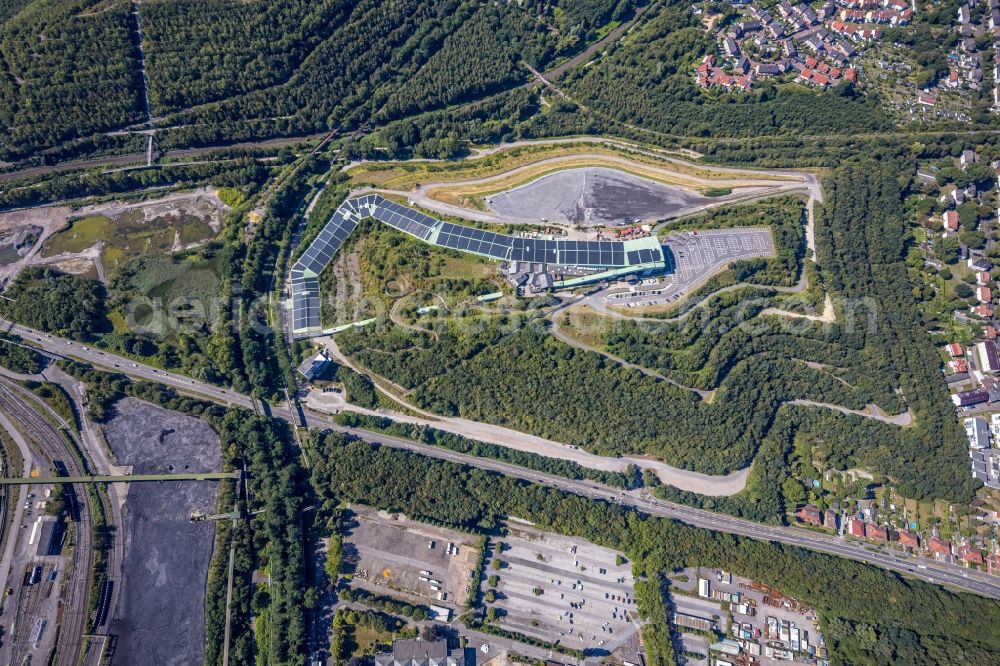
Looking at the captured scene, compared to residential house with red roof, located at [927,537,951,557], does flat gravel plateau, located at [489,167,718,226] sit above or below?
above

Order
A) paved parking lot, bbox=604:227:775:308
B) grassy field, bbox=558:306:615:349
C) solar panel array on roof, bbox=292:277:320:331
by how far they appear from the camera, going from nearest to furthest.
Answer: grassy field, bbox=558:306:615:349
solar panel array on roof, bbox=292:277:320:331
paved parking lot, bbox=604:227:775:308

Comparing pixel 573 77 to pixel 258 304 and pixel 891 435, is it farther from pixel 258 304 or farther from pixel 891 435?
pixel 891 435

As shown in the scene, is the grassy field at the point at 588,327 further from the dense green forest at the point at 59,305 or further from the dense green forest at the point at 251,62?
the dense green forest at the point at 59,305

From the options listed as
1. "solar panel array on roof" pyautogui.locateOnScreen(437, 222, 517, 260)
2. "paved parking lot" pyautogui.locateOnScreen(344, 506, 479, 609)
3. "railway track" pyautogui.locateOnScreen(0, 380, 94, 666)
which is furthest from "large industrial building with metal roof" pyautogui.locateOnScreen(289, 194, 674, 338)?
"railway track" pyautogui.locateOnScreen(0, 380, 94, 666)

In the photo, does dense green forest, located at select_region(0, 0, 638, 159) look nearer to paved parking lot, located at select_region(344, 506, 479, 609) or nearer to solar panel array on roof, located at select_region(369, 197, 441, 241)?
solar panel array on roof, located at select_region(369, 197, 441, 241)

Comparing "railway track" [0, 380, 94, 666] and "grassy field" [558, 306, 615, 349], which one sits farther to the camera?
"grassy field" [558, 306, 615, 349]

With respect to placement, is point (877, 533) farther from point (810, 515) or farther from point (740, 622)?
point (740, 622)
